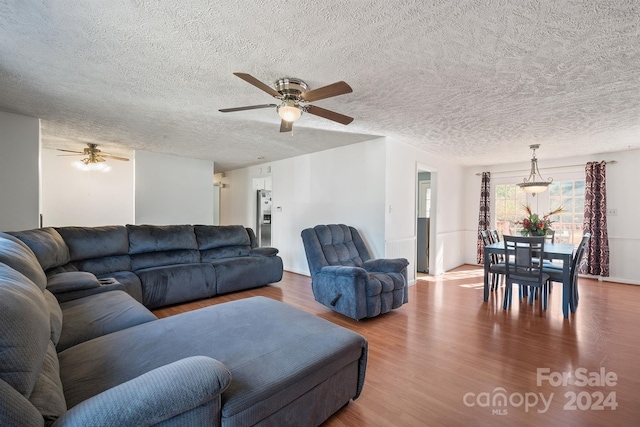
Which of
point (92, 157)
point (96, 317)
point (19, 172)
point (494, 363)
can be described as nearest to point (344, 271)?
point (494, 363)

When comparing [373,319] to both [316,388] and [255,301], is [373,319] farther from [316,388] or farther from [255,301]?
[316,388]

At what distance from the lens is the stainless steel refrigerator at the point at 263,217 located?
22.7 feet

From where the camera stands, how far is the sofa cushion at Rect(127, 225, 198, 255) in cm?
364

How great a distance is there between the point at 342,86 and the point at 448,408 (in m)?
2.25

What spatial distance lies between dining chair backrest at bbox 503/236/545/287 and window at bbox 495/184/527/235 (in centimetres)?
291

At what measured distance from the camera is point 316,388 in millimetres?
1444

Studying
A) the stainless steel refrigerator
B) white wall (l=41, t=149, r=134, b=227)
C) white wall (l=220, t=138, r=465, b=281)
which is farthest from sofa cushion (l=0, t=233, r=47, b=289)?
the stainless steel refrigerator

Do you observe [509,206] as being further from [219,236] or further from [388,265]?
[219,236]

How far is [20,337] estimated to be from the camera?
2.72ft

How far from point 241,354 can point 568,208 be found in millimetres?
6762

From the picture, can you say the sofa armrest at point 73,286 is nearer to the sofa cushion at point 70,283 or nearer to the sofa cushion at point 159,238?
the sofa cushion at point 70,283

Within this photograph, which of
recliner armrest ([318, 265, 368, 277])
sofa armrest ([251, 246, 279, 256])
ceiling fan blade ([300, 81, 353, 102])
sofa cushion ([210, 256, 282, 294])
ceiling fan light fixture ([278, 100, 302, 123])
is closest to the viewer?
ceiling fan blade ([300, 81, 353, 102])

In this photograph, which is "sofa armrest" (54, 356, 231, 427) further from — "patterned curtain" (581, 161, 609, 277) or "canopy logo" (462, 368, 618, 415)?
"patterned curtain" (581, 161, 609, 277)

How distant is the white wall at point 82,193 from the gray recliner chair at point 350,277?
5.19 metres
